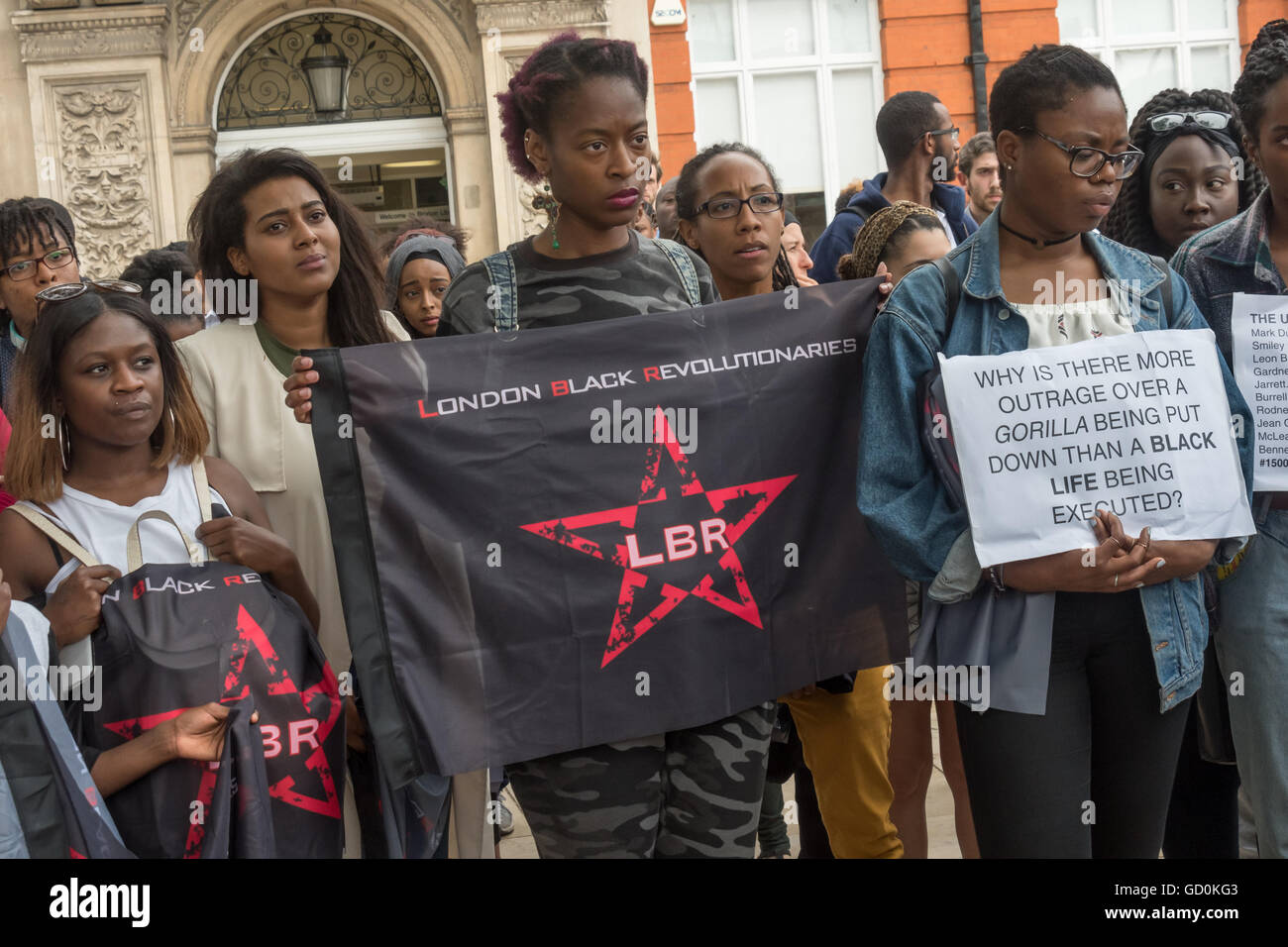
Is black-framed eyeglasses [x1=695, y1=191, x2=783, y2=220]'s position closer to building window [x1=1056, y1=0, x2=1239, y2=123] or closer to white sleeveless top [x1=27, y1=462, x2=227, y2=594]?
white sleeveless top [x1=27, y1=462, x2=227, y2=594]

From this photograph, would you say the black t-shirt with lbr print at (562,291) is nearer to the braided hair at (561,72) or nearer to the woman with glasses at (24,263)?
the braided hair at (561,72)

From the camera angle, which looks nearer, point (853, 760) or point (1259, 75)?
point (1259, 75)

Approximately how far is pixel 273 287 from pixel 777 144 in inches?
395

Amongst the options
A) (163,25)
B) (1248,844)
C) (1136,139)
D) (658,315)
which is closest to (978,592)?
(658,315)

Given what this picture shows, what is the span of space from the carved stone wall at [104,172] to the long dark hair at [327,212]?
8047 mm

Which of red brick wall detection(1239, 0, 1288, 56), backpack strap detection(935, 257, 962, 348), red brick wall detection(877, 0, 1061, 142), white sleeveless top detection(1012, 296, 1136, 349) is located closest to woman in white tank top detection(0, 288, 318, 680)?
backpack strap detection(935, 257, 962, 348)

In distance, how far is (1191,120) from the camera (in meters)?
4.02

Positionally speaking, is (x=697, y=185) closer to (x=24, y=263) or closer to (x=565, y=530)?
(x=565, y=530)

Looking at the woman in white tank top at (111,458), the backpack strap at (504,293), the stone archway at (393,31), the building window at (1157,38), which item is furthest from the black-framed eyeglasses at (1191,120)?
the building window at (1157,38)

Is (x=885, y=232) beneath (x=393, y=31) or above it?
beneath

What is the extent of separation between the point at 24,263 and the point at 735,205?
8.42ft

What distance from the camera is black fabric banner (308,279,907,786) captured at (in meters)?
2.86

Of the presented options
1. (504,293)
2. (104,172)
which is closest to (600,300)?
(504,293)
